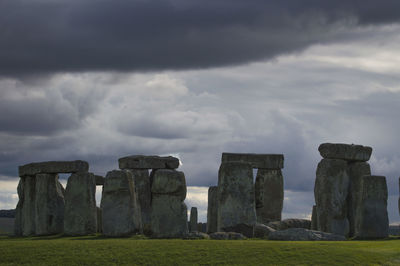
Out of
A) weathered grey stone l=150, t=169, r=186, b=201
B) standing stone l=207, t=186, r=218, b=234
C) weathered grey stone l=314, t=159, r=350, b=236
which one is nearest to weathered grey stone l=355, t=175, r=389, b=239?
weathered grey stone l=314, t=159, r=350, b=236

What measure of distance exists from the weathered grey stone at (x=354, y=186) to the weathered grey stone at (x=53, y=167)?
12.6 meters

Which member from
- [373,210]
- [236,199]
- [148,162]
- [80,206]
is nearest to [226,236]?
[236,199]

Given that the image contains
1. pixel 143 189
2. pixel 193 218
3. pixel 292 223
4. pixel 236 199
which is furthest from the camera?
pixel 193 218

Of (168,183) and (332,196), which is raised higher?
(168,183)

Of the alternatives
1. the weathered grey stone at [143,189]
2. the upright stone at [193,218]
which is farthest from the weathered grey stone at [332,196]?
the upright stone at [193,218]

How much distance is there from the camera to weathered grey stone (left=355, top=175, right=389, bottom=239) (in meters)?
31.9

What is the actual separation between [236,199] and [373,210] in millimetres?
5797

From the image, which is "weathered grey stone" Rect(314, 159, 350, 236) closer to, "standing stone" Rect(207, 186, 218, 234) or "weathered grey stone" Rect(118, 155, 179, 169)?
"standing stone" Rect(207, 186, 218, 234)

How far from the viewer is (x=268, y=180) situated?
1618 inches

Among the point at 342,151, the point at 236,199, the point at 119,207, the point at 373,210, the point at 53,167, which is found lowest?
the point at 119,207

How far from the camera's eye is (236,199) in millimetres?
32344

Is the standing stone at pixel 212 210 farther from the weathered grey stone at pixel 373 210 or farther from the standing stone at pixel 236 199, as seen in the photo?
the weathered grey stone at pixel 373 210

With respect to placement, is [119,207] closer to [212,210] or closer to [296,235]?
[296,235]

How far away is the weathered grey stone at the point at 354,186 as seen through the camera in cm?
3531
